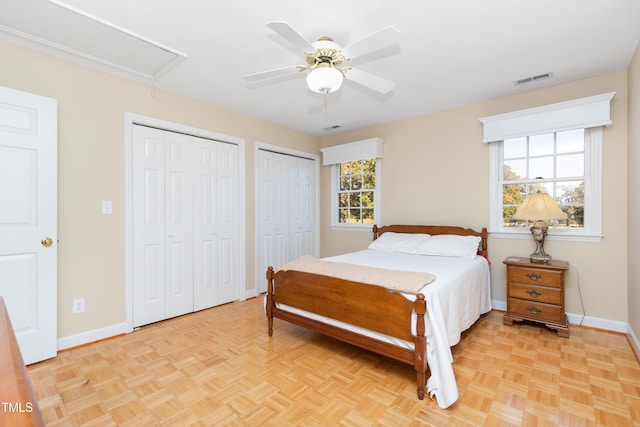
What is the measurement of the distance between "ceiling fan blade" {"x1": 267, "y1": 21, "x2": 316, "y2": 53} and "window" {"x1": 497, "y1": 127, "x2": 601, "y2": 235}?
2627 millimetres

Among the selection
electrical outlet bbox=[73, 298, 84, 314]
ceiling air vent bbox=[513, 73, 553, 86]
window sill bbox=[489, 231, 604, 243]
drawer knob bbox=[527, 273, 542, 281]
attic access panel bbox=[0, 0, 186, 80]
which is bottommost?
electrical outlet bbox=[73, 298, 84, 314]

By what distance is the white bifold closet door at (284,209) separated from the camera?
Answer: 4191 millimetres

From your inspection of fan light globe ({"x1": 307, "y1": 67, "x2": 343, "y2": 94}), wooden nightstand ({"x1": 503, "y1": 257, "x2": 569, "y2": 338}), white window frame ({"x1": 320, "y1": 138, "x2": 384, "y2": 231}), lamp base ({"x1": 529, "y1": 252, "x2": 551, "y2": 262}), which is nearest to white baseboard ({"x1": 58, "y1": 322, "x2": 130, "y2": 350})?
fan light globe ({"x1": 307, "y1": 67, "x2": 343, "y2": 94})

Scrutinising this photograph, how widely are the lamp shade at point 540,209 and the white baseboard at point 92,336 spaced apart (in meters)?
3.93

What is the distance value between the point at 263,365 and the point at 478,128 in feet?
11.0

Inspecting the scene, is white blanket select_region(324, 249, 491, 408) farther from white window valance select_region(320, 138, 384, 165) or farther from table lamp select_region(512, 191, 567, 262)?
white window valance select_region(320, 138, 384, 165)

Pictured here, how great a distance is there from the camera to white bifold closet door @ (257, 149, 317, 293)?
13.8 ft

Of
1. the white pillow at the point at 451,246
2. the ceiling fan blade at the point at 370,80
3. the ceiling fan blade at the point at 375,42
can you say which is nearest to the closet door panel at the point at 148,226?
the ceiling fan blade at the point at 370,80

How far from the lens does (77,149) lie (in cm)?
260

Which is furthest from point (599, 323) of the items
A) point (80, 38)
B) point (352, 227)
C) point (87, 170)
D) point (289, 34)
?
point (80, 38)

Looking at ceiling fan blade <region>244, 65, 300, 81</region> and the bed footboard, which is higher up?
ceiling fan blade <region>244, 65, 300, 81</region>

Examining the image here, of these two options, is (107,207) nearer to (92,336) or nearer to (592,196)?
(92,336)

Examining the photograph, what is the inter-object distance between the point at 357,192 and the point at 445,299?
9.09 ft

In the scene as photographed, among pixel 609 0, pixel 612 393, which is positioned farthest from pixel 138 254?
pixel 609 0
